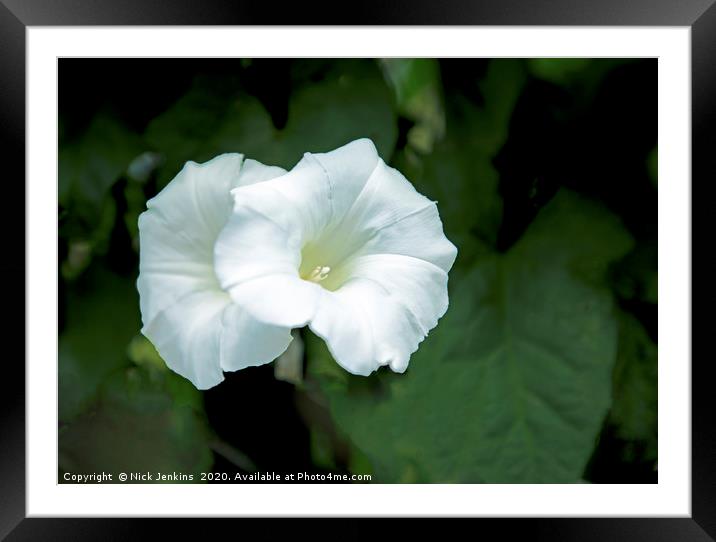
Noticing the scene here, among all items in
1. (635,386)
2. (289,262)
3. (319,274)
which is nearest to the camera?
(289,262)

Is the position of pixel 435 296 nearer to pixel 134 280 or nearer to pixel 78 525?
pixel 134 280

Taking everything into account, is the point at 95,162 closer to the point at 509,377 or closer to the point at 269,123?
the point at 269,123

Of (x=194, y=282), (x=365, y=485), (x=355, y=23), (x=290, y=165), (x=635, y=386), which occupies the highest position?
(x=355, y=23)

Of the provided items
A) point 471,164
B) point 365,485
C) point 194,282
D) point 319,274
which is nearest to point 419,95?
point 471,164

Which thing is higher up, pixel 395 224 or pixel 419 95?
pixel 419 95

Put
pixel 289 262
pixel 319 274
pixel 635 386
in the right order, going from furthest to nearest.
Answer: pixel 635 386 < pixel 319 274 < pixel 289 262

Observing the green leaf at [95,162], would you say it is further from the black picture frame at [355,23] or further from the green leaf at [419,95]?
the green leaf at [419,95]

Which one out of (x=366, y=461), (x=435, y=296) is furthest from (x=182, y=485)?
(x=435, y=296)

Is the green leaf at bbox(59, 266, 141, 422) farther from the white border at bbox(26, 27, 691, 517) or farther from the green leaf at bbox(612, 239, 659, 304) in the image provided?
the green leaf at bbox(612, 239, 659, 304)
